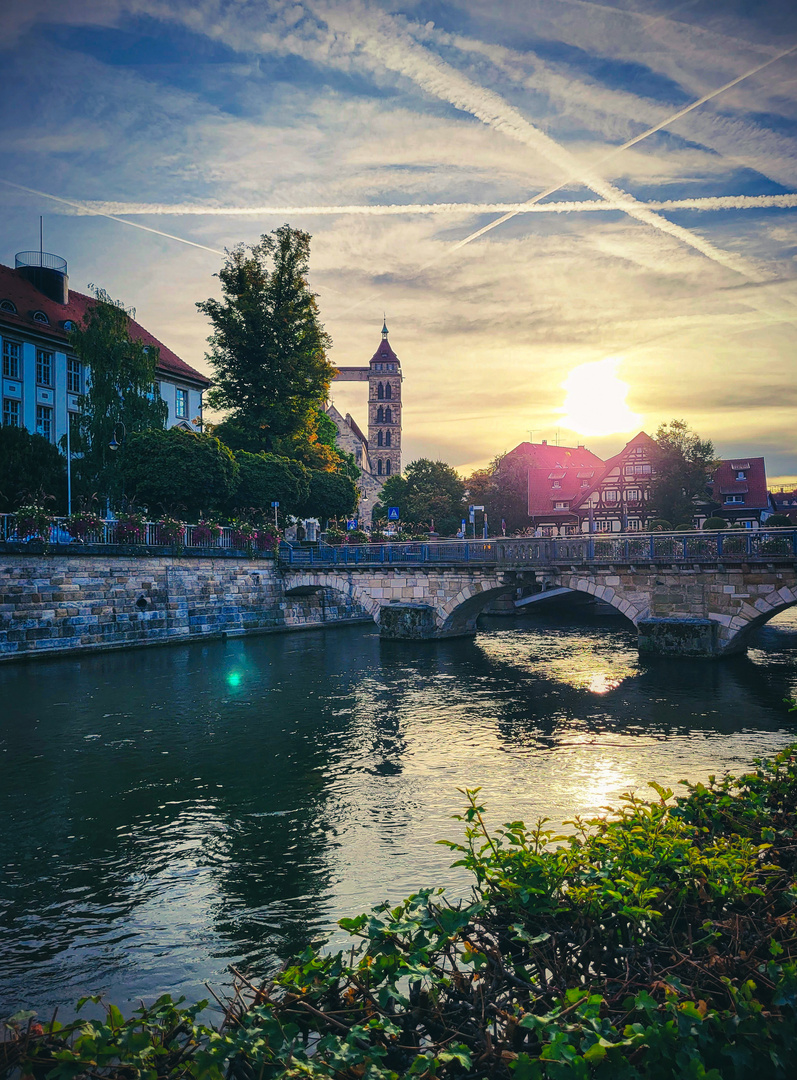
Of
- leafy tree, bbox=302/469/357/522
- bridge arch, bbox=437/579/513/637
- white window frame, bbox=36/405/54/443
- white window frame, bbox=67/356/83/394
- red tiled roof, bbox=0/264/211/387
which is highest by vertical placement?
red tiled roof, bbox=0/264/211/387

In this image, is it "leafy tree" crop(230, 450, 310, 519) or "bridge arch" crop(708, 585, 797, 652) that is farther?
"leafy tree" crop(230, 450, 310, 519)

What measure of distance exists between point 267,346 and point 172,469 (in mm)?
15877

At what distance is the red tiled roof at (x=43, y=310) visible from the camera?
155 feet

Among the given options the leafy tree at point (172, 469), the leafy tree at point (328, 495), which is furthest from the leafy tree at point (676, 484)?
the leafy tree at point (172, 469)

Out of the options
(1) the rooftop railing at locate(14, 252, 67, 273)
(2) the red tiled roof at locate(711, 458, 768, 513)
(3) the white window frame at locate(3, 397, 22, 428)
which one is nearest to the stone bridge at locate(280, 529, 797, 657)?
(3) the white window frame at locate(3, 397, 22, 428)

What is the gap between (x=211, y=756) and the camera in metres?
17.4

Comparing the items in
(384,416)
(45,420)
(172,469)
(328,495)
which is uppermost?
(384,416)

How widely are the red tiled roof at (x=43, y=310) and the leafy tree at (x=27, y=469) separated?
8846mm

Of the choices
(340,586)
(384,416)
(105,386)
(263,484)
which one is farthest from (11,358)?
(384,416)

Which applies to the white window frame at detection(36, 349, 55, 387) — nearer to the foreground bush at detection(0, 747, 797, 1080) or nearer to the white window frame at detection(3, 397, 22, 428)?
the white window frame at detection(3, 397, 22, 428)

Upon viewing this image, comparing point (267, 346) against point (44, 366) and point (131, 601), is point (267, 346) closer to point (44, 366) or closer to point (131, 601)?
point (44, 366)

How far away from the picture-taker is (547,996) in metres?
4.49

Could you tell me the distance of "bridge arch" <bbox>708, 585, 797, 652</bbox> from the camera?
26.6 metres

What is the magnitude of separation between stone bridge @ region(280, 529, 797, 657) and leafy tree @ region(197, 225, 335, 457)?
1613cm
